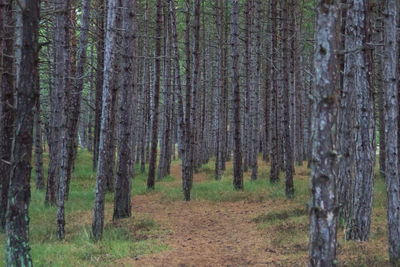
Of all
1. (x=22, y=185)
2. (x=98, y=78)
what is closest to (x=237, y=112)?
(x=98, y=78)

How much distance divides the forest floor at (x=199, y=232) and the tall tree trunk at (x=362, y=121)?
59cm

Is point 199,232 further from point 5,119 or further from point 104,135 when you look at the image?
Answer: point 5,119

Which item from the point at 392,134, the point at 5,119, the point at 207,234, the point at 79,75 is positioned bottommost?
the point at 207,234

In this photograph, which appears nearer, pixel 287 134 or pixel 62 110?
pixel 62 110

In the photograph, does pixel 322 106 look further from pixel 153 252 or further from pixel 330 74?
pixel 153 252

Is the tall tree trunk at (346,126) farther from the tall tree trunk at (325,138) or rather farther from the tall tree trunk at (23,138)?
the tall tree trunk at (23,138)

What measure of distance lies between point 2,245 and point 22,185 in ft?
12.1

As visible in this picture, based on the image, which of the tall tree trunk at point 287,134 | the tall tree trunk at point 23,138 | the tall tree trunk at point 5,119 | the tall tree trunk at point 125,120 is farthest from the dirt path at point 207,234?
the tall tree trunk at point 5,119

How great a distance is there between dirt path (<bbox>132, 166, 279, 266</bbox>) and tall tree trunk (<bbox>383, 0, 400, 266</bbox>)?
2.11m

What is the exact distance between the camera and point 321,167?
13.2 ft

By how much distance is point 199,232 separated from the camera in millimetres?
9531

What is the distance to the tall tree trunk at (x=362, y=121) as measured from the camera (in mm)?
6957

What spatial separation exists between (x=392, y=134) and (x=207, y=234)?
5.18 meters

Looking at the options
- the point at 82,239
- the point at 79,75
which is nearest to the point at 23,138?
the point at 82,239
